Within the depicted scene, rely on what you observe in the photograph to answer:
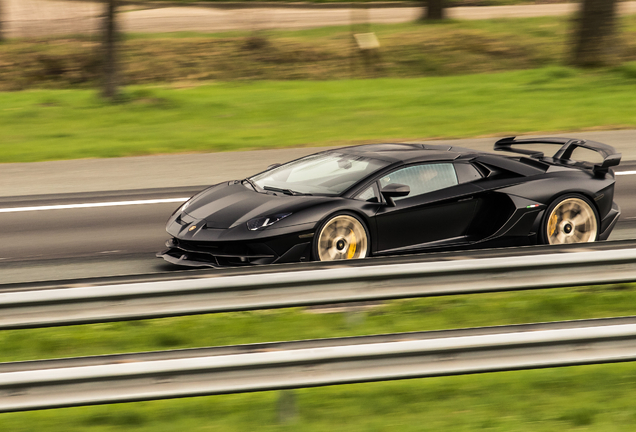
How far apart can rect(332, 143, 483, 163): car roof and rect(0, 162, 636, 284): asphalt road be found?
2.24 meters

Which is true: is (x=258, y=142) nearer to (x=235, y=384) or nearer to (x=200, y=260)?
(x=200, y=260)

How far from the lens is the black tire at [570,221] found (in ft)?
28.0

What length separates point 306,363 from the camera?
408cm

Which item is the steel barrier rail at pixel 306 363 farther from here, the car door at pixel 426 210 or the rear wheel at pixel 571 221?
the rear wheel at pixel 571 221

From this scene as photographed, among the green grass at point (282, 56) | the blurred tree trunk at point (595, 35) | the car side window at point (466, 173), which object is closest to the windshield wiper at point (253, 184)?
the car side window at point (466, 173)

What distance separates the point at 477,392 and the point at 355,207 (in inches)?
129

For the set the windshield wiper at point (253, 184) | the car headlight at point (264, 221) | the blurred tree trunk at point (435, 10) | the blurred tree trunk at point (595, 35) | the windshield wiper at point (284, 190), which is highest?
the blurred tree trunk at point (435, 10)

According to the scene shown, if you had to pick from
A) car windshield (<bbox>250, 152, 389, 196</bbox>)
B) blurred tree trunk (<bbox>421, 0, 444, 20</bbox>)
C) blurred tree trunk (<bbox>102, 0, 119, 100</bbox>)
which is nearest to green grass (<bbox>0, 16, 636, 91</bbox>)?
blurred tree trunk (<bbox>421, 0, 444, 20</bbox>)

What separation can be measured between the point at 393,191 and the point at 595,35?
16226 millimetres

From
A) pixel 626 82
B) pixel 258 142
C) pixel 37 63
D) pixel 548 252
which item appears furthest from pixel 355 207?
pixel 37 63

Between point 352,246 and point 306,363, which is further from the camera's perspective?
point 352,246

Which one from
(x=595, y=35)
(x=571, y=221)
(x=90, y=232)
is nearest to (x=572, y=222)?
(x=571, y=221)

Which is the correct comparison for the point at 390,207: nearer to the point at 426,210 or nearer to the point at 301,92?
the point at 426,210

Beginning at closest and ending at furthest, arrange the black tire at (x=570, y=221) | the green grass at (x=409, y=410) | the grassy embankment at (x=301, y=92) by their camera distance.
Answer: the green grass at (x=409, y=410), the black tire at (x=570, y=221), the grassy embankment at (x=301, y=92)
